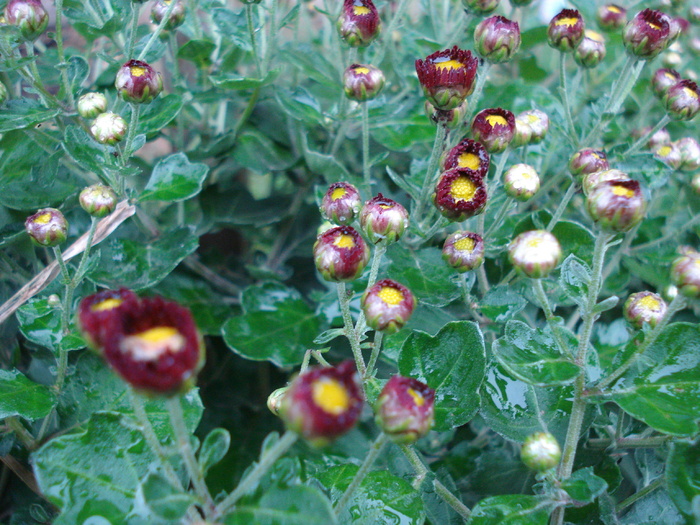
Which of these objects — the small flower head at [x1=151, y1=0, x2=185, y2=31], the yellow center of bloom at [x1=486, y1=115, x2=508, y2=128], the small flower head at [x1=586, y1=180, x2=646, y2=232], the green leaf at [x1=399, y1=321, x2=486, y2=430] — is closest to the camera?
the small flower head at [x1=586, y1=180, x2=646, y2=232]

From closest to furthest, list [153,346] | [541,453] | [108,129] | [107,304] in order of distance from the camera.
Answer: [153,346]
[107,304]
[541,453]
[108,129]

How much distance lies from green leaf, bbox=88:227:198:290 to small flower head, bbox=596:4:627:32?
1048mm

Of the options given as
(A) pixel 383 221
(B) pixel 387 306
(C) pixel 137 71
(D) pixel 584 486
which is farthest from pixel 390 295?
(C) pixel 137 71

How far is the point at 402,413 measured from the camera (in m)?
0.60

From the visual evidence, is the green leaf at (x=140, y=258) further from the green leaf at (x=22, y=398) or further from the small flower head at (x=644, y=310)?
Answer: the small flower head at (x=644, y=310)

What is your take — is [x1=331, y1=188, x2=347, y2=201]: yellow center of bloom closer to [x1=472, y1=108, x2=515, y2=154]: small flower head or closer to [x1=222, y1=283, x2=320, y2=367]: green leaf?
[x1=472, y1=108, x2=515, y2=154]: small flower head

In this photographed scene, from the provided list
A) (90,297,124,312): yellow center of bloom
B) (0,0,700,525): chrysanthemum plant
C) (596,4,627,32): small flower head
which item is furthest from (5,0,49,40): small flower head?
(596,4,627,32): small flower head

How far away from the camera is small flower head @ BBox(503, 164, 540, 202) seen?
0.97 meters

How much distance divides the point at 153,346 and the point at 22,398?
52 cm

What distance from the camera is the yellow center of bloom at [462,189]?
2.77ft

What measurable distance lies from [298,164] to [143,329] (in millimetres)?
933

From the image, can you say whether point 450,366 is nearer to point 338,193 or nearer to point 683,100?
point 338,193

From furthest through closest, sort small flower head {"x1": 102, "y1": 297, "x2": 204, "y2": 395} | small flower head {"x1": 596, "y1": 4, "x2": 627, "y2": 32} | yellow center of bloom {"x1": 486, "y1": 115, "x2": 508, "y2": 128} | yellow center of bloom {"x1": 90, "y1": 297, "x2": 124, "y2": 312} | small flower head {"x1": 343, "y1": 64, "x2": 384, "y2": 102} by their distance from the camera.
→ 1. small flower head {"x1": 596, "y1": 4, "x2": 627, "y2": 32}
2. small flower head {"x1": 343, "y1": 64, "x2": 384, "y2": 102}
3. yellow center of bloom {"x1": 486, "y1": 115, "x2": 508, "y2": 128}
4. yellow center of bloom {"x1": 90, "y1": 297, "x2": 124, "y2": 312}
5. small flower head {"x1": 102, "y1": 297, "x2": 204, "y2": 395}

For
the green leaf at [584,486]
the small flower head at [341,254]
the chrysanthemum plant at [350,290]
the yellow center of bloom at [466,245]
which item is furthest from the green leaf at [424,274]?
the green leaf at [584,486]
